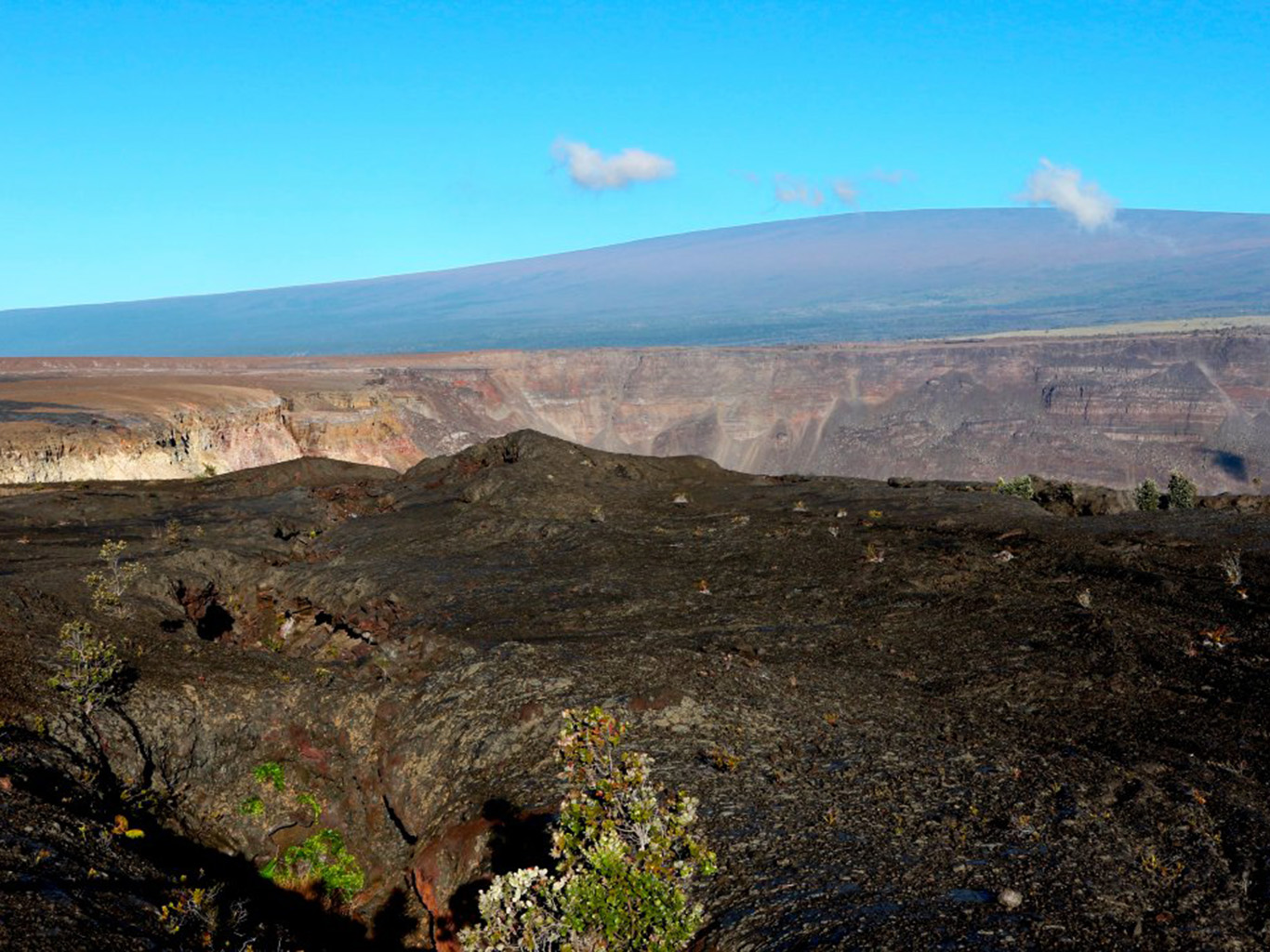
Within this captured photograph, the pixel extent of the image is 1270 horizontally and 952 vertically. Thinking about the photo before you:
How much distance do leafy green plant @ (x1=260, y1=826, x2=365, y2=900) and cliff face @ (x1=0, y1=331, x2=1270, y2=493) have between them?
46.8 metres

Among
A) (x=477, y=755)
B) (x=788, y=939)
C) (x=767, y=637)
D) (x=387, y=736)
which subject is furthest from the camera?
(x=767, y=637)

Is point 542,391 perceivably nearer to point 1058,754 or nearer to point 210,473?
point 210,473

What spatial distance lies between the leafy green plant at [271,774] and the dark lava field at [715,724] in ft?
0.20

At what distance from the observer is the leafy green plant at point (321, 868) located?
11820mm

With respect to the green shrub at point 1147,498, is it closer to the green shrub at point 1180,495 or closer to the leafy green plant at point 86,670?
the green shrub at point 1180,495

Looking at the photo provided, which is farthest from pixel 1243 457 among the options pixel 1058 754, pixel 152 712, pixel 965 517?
pixel 152 712

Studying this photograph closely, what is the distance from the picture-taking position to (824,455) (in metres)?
92.6

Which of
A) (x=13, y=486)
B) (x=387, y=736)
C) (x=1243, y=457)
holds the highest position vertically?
(x=13, y=486)

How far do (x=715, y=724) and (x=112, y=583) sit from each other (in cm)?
1142

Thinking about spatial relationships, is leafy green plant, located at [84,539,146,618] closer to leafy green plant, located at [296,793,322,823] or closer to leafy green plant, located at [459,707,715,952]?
leafy green plant, located at [296,793,322,823]

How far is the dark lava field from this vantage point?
328 inches

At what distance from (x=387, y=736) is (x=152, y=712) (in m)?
3.05

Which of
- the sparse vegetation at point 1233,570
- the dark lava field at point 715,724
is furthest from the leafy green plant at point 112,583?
the sparse vegetation at point 1233,570

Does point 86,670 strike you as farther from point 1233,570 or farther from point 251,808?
point 1233,570
